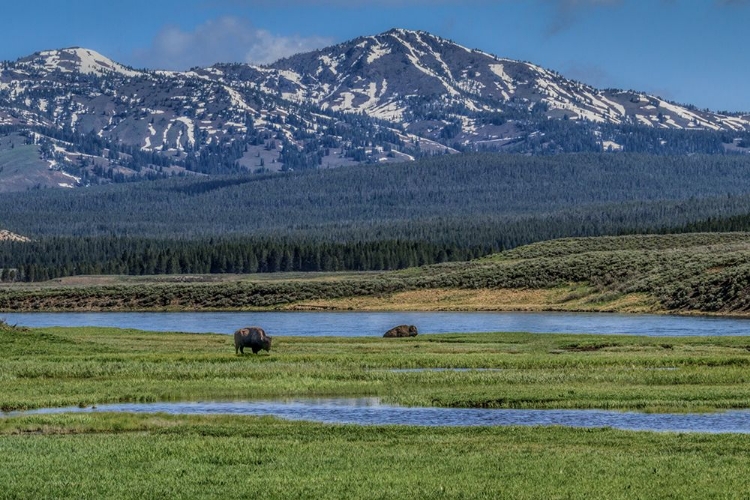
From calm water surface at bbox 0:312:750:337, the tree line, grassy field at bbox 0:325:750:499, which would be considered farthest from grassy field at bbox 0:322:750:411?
the tree line

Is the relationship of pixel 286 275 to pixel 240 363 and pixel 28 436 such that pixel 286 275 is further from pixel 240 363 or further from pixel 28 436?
pixel 28 436

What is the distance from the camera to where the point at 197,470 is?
2552 centimetres

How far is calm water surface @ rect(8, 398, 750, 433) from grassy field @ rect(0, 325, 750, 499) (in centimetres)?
107

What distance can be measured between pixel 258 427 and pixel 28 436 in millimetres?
5277

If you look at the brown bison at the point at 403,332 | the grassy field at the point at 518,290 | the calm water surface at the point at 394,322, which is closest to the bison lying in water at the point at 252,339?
the brown bison at the point at 403,332

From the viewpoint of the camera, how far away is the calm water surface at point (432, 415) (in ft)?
106

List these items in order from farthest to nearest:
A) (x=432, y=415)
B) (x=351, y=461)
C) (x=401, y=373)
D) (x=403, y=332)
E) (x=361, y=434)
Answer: (x=403, y=332) → (x=401, y=373) → (x=432, y=415) → (x=361, y=434) → (x=351, y=461)

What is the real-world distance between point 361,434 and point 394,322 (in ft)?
199

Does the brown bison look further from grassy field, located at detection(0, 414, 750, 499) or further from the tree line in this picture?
the tree line

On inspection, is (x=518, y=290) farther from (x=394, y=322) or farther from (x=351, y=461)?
(x=351, y=461)

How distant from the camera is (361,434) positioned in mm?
30484

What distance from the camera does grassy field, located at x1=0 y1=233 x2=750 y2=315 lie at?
94125mm

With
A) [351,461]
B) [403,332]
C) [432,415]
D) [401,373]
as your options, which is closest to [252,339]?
[401,373]

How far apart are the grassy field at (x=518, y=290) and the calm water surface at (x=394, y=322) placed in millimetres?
5070
